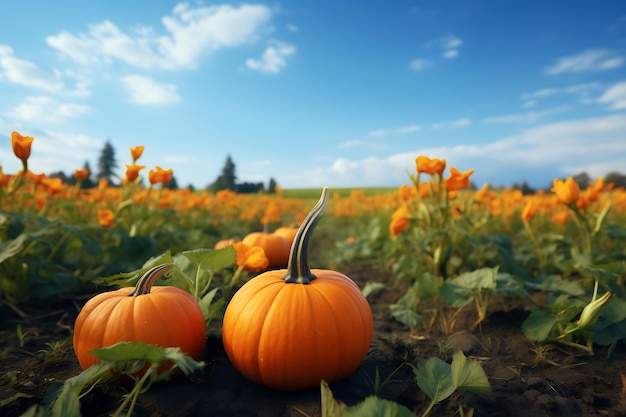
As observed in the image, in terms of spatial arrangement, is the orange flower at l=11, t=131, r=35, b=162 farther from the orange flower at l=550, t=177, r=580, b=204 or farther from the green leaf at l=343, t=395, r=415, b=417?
the orange flower at l=550, t=177, r=580, b=204

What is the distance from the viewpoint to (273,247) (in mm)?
3973

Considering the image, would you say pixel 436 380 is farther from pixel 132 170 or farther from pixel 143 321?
pixel 132 170

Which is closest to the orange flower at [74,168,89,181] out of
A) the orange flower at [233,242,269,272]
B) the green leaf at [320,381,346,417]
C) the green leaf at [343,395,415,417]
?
the orange flower at [233,242,269,272]

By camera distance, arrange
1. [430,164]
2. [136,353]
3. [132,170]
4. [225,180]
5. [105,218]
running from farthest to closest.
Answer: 1. [225,180]
2. [105,218]
3. [132,170]
4. [430,164]
5. [136,353]

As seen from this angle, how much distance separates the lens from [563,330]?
224cm

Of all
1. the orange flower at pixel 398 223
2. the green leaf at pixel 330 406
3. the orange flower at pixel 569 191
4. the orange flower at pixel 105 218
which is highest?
the orange flower at pixel 569 191

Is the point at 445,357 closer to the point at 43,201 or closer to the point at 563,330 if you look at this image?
the point at 563,330

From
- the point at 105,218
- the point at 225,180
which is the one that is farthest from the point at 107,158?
the point at 105,218

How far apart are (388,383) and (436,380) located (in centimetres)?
29

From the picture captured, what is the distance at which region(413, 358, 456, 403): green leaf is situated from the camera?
4.50ft

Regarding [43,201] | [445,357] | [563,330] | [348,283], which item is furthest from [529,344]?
[43,201]

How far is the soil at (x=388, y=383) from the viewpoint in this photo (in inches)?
57.9

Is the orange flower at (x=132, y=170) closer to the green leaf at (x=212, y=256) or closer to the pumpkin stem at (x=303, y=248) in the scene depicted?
the green leaf at (x=212, y=256)

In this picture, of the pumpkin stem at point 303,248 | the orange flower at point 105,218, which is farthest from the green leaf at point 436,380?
the orange flower at point 105,218
